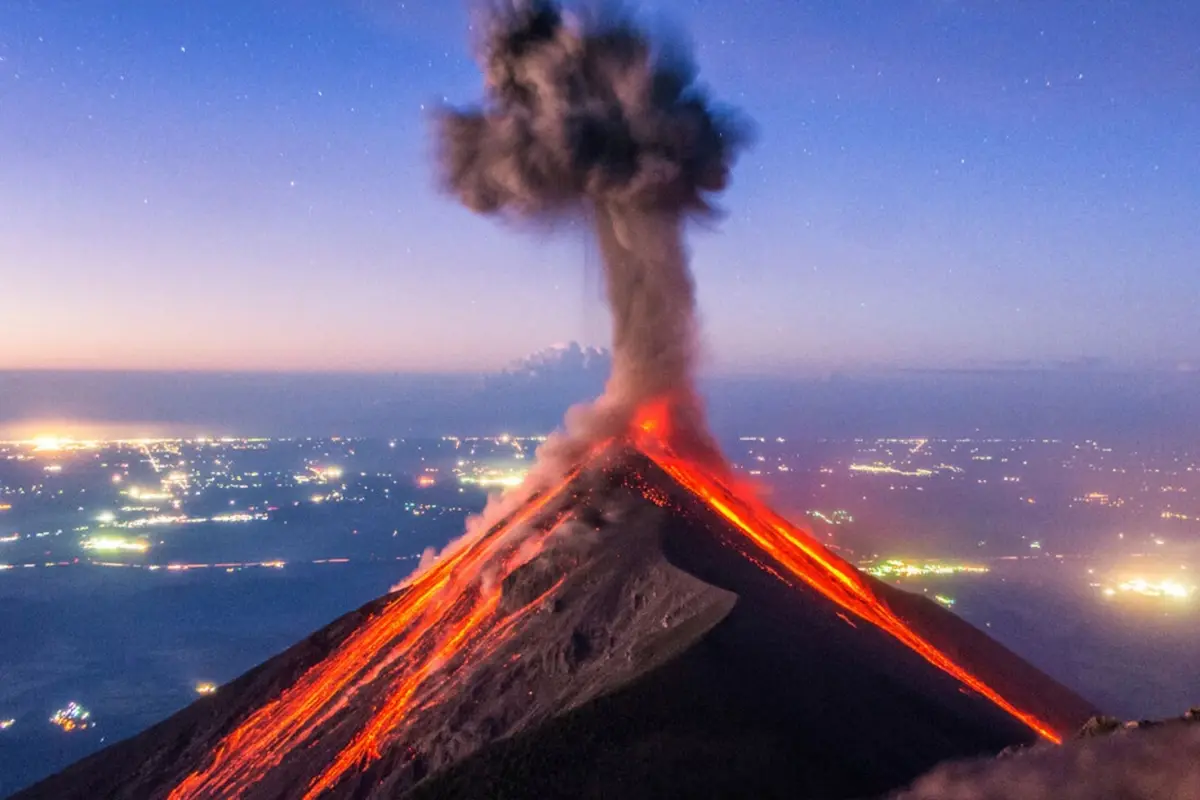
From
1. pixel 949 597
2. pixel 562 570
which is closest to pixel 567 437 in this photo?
pixel 562 570

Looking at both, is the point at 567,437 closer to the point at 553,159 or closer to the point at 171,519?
the point at 553,159

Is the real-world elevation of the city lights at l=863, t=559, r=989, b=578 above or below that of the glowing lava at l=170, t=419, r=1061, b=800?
below

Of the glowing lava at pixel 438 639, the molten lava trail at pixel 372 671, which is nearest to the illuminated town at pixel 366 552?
the glowing lava at pixel 438 639

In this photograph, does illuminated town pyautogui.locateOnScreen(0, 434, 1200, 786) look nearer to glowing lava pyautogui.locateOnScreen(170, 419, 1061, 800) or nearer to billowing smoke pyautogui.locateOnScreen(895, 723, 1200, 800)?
glowing lava pyautogui.locateOnScreen(170, 419, 1061, 800)

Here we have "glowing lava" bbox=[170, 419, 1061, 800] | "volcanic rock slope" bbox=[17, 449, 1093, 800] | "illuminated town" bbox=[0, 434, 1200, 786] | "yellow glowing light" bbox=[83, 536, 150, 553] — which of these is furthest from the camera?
"yellow glowing light" bbox=[83, 536, 150, 553]

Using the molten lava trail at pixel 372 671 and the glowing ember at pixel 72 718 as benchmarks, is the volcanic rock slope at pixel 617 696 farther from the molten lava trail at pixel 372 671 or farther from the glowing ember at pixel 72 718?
the glowing ember at pixel 72 718

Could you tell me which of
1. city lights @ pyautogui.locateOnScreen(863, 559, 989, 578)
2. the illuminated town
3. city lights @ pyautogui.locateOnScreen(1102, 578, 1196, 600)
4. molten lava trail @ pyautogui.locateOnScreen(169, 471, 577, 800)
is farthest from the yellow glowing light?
city lights @ pyautogui.locateOnScreen(1102, 578, 1196, 600)
